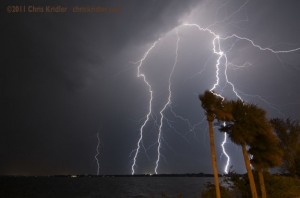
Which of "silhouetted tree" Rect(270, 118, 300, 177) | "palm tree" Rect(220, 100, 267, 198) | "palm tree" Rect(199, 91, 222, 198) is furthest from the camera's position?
"silhouetted tree" Rect(270, 118, 300, 177)

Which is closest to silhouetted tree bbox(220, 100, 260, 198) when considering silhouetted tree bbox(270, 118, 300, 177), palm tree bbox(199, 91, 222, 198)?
palm tree bbox(199, 91, 222, 198)

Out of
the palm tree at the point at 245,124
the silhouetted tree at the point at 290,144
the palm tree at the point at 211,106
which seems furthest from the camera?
the silhouetted tree at the point at 290,144

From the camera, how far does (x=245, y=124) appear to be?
1908cm

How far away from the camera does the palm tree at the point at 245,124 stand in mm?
18984

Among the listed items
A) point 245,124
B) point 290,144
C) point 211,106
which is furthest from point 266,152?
point 290,144

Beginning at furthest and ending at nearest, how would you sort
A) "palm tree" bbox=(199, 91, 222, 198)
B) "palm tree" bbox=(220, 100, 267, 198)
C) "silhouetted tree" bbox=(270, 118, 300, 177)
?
"silhouetted tree" bbox=(270, 118, 300, 177), "palm tree" bbox=(220, 100, 267, 198), "palm tree" bbox=(199, 91, 222, 198)

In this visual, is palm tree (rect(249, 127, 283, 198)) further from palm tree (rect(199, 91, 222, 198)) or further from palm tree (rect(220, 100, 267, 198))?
palm tree (rect(199, 91, 222, 198))

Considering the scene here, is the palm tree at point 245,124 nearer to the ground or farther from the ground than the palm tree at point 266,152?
farther from the ground

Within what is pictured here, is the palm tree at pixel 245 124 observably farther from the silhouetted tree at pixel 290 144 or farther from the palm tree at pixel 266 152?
the silhouetted tree at pixel 290 144

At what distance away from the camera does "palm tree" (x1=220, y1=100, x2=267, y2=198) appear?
19.0 metres

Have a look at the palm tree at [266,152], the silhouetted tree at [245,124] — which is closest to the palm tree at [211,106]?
the silhouetted tree at [245,124]

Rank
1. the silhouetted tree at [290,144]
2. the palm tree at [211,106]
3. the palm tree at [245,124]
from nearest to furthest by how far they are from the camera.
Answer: the palm tree at [211,106] < the palm tree at [245,124] < the silhouetted tree at [290,144]

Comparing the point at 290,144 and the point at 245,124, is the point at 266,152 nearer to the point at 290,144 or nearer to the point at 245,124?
the point at 245,124

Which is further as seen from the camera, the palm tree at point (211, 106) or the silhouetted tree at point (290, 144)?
the silhouetted tree at point (290, 144)
